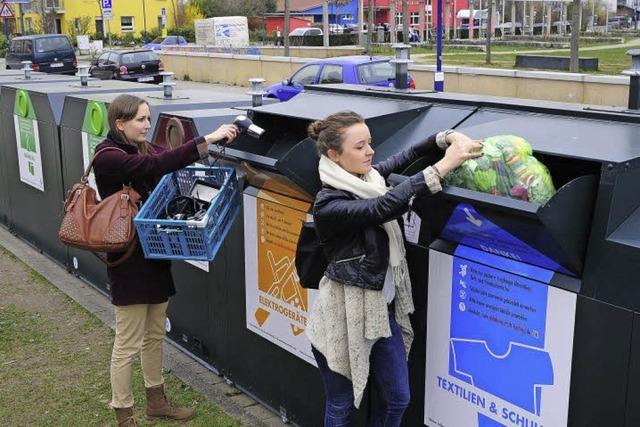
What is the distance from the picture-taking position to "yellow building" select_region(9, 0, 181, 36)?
61.0 m

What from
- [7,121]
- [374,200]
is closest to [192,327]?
[374,200]

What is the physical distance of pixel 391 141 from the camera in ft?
10.8

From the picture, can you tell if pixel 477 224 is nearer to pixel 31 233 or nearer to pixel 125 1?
pixel 31 233

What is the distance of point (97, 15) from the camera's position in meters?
64.3

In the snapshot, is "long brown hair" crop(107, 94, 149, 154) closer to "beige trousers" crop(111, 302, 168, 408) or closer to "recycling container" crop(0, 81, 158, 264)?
"beige trousers" crop(111, 302, 168, 408)

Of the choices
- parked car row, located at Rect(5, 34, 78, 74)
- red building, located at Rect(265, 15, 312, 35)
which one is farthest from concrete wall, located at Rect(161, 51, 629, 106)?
red building, located at Rect(265, 15, 312, 35)

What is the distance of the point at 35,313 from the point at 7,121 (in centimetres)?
260

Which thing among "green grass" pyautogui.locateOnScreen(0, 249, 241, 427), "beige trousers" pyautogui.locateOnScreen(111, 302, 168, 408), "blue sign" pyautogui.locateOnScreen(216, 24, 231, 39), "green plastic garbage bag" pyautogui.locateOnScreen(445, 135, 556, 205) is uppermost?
"blue sign" pyautogui.locateOnScreen(216, 24, 231, 39)

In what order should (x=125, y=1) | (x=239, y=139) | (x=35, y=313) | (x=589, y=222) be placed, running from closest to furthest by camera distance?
(x=589, y=222) → (x=239, y=139) → (x=35, y=313) → (x=125, y=1)

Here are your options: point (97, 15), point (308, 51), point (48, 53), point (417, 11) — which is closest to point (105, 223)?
point (48, 53)

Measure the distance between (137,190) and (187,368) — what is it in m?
1.44

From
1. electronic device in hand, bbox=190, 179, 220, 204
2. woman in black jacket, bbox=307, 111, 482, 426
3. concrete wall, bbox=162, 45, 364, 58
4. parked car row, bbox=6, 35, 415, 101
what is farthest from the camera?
concrete wall, bbox=162, 45, 364, 58

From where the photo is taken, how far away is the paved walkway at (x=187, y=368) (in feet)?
13.4

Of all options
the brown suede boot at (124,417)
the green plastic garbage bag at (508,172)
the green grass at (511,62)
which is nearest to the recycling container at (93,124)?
the brown suede boot at (124,417)
